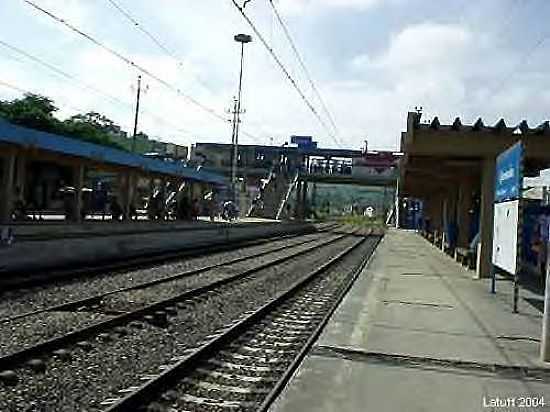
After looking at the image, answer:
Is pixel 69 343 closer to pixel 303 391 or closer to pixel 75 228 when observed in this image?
pixel 303 391

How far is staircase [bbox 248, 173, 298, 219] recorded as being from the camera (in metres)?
87.5

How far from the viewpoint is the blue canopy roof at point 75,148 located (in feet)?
82.7

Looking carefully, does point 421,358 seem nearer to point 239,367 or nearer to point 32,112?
point 239,367

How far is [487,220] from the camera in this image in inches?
848

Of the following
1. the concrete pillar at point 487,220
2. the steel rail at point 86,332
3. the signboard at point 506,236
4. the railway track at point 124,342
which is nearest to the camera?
the railway track at point 124,342

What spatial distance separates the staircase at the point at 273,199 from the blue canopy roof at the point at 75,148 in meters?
39.7

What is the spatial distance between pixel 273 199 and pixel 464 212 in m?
58.4

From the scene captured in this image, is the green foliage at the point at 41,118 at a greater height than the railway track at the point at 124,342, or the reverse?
the green foliage at the point at 41,118

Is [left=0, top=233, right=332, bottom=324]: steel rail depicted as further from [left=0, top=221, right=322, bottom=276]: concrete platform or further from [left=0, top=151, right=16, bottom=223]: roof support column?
[left=0, top=151, right=16, bottom=223]: roof support column

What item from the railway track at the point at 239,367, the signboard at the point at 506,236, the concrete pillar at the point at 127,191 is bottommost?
the railway track at the point at 239,367

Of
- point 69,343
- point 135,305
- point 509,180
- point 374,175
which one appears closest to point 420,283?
point 509,180

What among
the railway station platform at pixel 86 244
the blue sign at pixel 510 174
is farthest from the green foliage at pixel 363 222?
the blue sign at pixel 510 174

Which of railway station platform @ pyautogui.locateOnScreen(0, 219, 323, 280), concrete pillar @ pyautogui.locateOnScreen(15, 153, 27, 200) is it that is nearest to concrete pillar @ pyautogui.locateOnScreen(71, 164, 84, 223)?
concrete pillar @ pyautogui.locateOnScreen(15, 153, 27, 200)

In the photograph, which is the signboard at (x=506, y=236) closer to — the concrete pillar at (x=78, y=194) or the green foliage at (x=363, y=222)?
the concrete pillar at (x=78, y=194)
